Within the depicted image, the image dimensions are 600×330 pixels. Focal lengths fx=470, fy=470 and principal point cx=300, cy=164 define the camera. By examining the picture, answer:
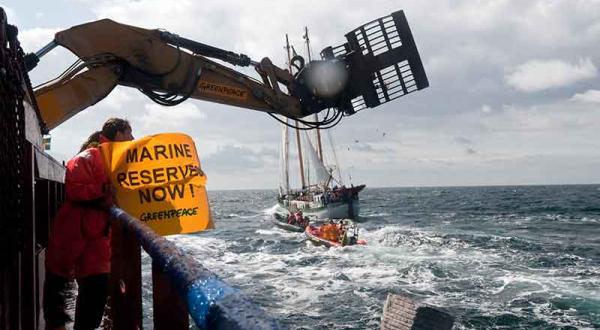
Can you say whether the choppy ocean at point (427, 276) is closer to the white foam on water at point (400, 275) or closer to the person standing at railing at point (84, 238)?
the white foam on water at point (400, 275)

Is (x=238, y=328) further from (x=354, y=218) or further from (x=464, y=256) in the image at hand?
(x=354, y=218)

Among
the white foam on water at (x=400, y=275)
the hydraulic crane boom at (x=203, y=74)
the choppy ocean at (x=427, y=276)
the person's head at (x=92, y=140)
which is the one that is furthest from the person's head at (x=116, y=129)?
the white foam on water at (x=400, y=275)

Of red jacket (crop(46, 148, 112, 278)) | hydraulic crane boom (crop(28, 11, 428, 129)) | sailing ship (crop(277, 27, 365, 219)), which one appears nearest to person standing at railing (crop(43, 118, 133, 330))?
red jacket (crop(46, 148, 112, 278))

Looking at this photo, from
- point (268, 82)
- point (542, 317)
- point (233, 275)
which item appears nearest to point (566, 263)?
point (542, 317)

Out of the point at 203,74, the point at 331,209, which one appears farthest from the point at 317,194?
the point at 203,74

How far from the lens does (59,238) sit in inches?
142

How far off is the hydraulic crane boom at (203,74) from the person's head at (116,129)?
2.41m

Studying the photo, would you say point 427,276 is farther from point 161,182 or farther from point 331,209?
point 331,209

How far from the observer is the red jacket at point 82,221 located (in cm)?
351

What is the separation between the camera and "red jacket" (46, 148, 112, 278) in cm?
351

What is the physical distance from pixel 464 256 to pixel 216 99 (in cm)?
2516

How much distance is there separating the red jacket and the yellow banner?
0.15m

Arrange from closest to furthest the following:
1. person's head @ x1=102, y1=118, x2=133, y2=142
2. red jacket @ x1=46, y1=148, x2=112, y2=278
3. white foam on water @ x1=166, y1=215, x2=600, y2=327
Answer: red jacket @ x1=46, y1=148, x2=112, y2=278, person's head @ x1=102, y1=118, x2=133, y2=142, white foam on water @ x1=166, y1=215, x2=600, y2=327

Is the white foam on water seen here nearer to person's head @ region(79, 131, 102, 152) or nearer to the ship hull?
person's head @ region(79, 131, 102, 152)
